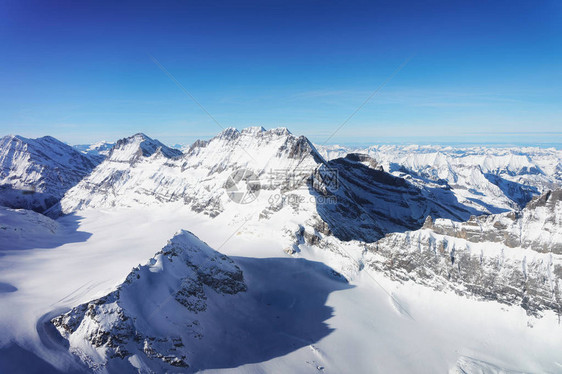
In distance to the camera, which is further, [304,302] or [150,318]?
[304,302]

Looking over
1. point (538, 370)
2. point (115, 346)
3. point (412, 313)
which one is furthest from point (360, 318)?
point (115, 346)

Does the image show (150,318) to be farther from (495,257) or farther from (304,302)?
(495,257)

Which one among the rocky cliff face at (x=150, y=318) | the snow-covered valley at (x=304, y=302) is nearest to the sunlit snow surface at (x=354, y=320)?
the snow-covered valley at (x=304, y=302)

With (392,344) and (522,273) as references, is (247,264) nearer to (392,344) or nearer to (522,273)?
(392,344)

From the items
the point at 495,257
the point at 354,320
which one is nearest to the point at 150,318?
the point at 354,320

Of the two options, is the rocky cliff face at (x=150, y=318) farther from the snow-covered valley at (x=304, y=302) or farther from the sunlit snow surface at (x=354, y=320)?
the sunlit snow surface at (x=354, y=320)

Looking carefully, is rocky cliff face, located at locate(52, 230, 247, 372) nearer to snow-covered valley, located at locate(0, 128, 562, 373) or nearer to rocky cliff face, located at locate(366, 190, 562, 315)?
snow-covered valley, located at locate(0, 128, 562, 373)

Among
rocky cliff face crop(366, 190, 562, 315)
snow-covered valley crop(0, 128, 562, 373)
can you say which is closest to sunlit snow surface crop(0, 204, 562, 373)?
snow-covered valley crop(0, 128, 562, 373)
